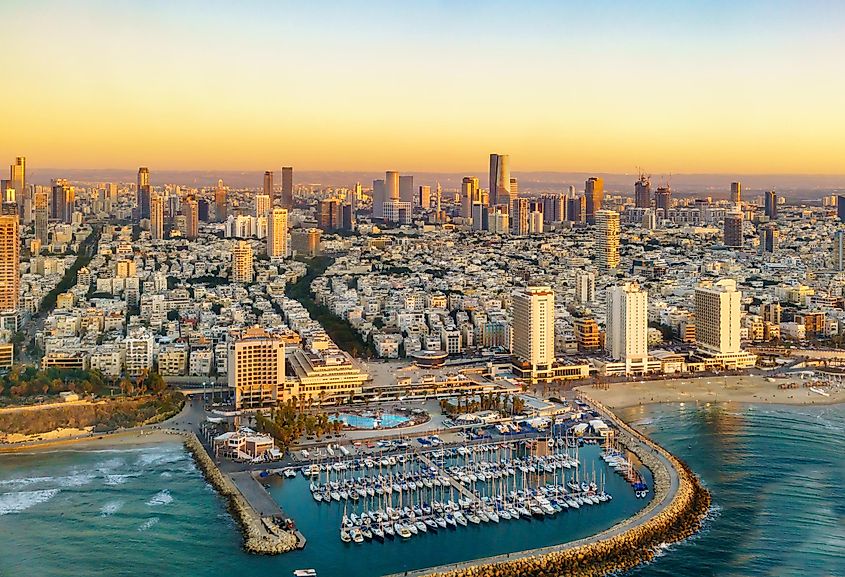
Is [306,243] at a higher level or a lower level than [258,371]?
higher

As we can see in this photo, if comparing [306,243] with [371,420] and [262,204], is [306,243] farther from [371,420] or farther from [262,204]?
[371,420]

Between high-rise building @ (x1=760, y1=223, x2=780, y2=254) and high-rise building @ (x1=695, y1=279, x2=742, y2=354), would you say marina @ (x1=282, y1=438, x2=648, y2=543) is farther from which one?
high-rise building @ (x1=760, y1=223, x2=780, y2=254)

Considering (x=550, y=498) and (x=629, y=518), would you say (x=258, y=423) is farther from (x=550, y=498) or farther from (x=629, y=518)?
(x=629, y=518)

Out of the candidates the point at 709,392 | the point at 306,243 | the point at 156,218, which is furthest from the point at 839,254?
the point at 156,218

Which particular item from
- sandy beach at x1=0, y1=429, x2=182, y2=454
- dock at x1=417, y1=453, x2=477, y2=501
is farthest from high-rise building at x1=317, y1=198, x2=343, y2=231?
dock at x1=417, y1=453, x2=477, y2=501

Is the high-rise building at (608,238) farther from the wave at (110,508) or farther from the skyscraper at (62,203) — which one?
the wave at (110,508)
